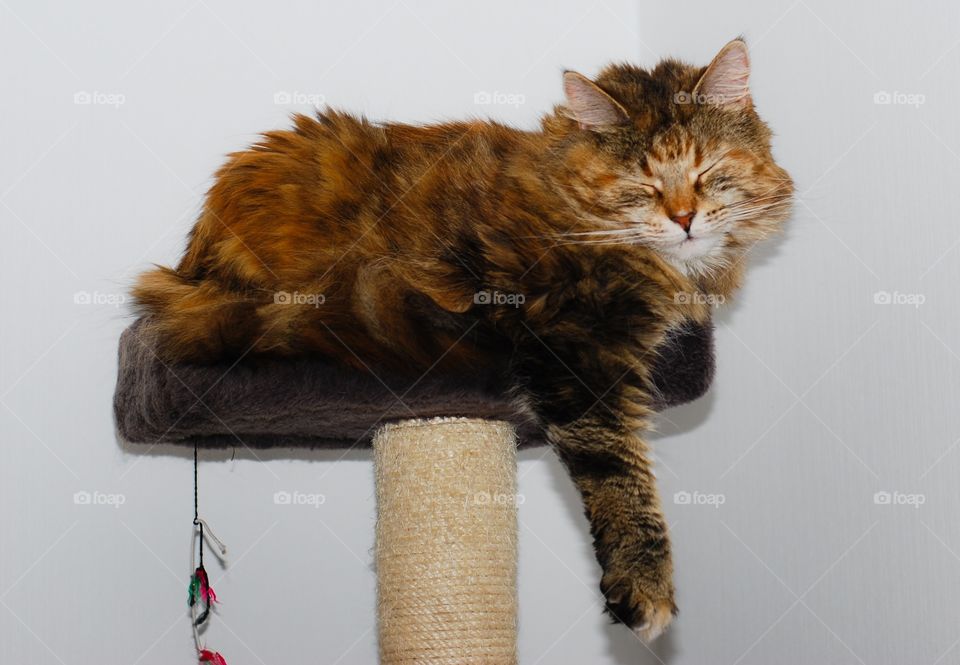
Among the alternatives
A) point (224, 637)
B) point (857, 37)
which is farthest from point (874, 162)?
point (224, 637)

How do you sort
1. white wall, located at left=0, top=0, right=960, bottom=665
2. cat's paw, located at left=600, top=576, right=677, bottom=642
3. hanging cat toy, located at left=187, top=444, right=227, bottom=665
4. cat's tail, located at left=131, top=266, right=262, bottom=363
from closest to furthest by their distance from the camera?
cat's paw, located at left=600, top=576, right=677, bottom=642, cat's tail, located at left=131, top=266, right=262, bottom=363, white wall, located at left=0, top=0, right=960, bottom=665, hanging cat toy, located at left=187, top=444, right=227, bottom=665

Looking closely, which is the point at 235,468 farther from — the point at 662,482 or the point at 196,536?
the point at 662,482

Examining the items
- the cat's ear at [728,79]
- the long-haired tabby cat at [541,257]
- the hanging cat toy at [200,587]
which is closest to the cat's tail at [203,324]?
the long-haired tabby cat at [541,257]

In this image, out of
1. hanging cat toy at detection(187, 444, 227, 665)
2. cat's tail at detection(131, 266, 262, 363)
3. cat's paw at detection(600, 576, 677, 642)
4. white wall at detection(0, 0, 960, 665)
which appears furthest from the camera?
hanging cat toy at detection(187, 444, 227, 665)

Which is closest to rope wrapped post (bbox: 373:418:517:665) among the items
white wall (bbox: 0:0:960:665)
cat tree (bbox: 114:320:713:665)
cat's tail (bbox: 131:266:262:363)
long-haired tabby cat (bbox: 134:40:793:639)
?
cat tree (bbox: 114:320:713:665)

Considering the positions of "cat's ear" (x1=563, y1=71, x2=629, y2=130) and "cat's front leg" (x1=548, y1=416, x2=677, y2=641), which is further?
"cat's ear" (x1=563, y1=71, x2=629, y2=130)

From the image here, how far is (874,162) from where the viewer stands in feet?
5.94

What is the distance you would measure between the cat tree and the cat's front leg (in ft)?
0.46

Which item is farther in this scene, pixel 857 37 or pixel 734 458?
pixel 734 458

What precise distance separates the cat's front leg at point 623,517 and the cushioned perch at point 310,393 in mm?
138

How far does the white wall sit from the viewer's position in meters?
1.75

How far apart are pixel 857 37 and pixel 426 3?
1063mm

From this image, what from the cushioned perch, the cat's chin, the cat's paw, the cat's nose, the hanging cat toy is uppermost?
the cat's nose

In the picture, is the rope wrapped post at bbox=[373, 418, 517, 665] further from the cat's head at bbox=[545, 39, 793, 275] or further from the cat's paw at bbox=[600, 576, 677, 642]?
the cat's head at bbox=[545, 39, 793, 275]
